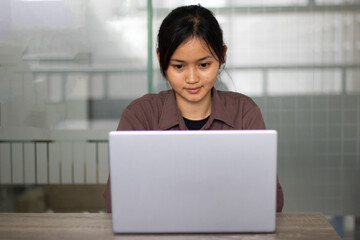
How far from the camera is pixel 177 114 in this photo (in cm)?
157

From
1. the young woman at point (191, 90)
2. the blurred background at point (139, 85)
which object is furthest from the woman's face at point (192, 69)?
the blurred background at point (139, 85)

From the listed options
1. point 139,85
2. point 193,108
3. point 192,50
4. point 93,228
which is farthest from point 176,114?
point 139,85

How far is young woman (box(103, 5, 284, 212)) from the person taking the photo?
1.45 metres

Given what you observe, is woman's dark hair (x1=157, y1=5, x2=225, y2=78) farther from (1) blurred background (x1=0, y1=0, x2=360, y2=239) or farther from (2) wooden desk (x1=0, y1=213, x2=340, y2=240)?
(1) blurred background (x1=0, y1=0, x2=360, y2=239)

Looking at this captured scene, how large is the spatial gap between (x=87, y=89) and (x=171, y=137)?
1.75m

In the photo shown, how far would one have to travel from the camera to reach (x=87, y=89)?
100 inches

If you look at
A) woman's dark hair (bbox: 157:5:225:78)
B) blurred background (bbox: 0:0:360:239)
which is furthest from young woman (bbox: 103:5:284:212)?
blurred background (bbox: 0:0:360:239)

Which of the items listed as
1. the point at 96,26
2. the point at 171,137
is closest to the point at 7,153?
the point at 96,26

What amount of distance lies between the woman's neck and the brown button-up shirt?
0.17 feet

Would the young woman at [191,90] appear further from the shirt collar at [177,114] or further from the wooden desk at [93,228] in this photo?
the wooden desk at [93,228]

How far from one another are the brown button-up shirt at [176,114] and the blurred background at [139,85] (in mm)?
889

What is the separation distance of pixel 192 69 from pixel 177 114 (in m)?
0.19

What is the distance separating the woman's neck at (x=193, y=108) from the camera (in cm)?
165

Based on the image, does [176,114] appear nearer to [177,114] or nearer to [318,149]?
[177,114]
